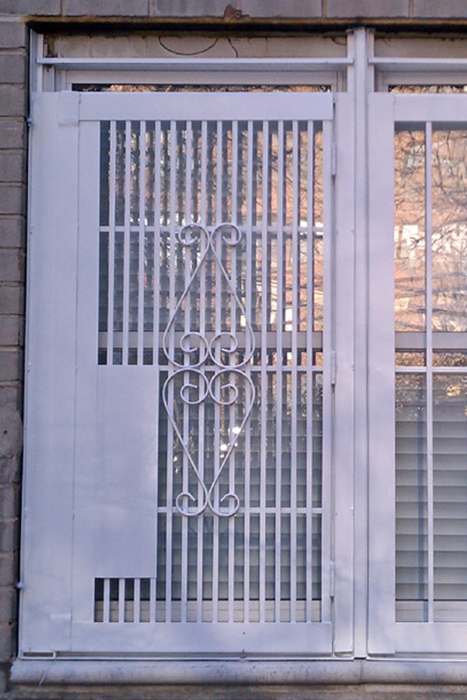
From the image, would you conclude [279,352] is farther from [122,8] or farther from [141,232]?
[122,8]

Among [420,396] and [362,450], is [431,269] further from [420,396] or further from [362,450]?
[362,450]

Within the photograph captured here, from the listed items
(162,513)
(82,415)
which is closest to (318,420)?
(162,513)

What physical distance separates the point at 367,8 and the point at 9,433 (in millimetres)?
2563

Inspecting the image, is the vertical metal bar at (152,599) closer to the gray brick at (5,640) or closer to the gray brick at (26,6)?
the gray brick at (5,640)

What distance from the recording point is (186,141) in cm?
408

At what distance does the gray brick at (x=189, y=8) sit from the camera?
159 inches

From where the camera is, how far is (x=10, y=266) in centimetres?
400

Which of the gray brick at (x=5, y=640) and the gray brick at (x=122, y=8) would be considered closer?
the gray brick at (x=5, y=640)

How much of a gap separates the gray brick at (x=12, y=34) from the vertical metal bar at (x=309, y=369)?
1.40 meters

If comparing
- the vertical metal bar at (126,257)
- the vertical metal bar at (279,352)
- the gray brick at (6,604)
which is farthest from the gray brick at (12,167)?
the gray brick at (6,604)

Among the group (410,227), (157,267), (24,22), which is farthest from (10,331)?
(410,227)

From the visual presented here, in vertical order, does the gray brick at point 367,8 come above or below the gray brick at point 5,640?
above

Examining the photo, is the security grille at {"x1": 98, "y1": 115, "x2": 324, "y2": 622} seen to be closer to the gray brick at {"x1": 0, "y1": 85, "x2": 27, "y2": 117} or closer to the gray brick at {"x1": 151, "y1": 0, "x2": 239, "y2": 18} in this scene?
the gray brick at {"x1": 0, "y1": 85, "x2": 27, "y2": 117}

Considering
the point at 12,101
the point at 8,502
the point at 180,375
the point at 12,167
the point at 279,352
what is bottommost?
the point at 8,502
